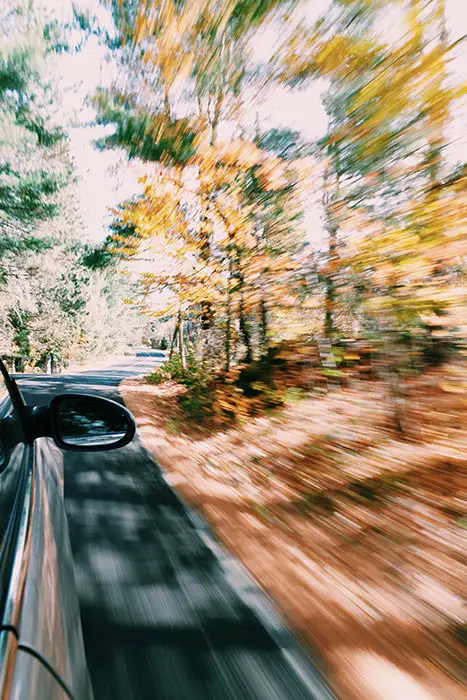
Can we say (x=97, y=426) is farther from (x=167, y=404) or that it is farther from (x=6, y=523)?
(x=167, y=404)

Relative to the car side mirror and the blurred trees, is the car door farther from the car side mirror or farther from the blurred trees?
the blurred trees

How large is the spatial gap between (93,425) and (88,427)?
0.14 ft

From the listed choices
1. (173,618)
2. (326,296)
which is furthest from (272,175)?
(173,618)

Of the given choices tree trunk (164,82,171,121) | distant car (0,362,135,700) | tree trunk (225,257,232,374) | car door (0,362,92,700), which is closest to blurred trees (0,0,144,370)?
tree trunk (164,82,171,121)

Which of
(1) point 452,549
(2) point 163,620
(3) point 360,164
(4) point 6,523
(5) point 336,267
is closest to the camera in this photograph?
(4) point 6,523

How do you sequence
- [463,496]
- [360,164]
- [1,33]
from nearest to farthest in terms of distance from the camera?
1. [463,496]
2. [360,164]
3. [1,33]

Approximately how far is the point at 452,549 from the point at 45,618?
3.15 m

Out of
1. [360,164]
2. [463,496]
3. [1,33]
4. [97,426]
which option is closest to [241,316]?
[360,164]

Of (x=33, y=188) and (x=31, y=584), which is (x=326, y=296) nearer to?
(x=31, y=584)

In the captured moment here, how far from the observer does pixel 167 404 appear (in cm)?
1098

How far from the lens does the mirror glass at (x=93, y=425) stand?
1.77m

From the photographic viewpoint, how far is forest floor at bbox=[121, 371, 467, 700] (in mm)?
2162

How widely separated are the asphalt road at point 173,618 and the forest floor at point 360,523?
22 cm

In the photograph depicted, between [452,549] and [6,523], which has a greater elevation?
[6,523]
